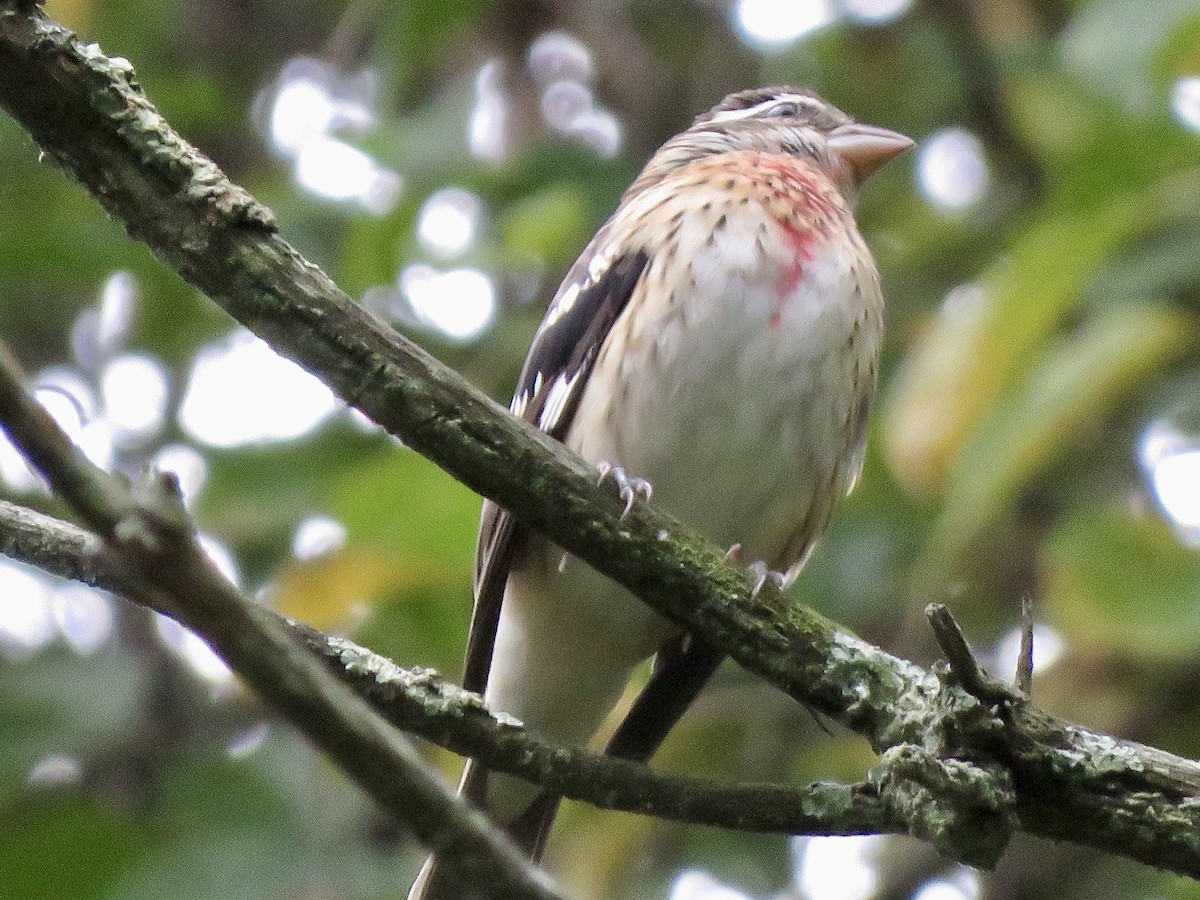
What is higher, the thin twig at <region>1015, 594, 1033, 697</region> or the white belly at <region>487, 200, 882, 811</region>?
the white belly at <region>487, 200, 882, 811</region>

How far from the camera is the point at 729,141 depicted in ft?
18.1

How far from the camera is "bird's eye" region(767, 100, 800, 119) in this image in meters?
5.80

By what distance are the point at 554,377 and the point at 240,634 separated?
107 inches

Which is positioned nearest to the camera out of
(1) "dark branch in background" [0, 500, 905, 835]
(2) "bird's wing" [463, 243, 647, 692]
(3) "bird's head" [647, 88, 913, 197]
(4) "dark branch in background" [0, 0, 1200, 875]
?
(4) "dark branch in background" [0, 0, 1200, 875]

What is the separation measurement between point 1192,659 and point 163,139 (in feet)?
11.6

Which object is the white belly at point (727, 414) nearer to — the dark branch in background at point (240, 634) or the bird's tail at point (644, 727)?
the bird's tail at point (644, 727)

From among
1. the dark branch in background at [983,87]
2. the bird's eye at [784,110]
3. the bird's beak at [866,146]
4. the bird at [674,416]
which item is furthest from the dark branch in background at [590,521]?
the dark branch in background at [983,87]

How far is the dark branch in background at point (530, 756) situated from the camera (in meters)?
2.75

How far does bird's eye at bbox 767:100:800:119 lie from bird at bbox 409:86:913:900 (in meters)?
1.13

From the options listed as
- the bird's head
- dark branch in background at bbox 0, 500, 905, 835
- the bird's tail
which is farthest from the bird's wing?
dark branch in background at bbox 0, 500, 905, 835

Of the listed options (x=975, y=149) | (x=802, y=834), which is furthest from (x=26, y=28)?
(x=975, y=149)

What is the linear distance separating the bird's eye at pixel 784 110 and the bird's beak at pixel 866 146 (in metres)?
0.23

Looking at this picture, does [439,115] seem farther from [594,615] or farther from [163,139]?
[163,139]

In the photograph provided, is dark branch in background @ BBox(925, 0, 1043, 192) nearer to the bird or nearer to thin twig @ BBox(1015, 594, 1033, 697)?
the bird
